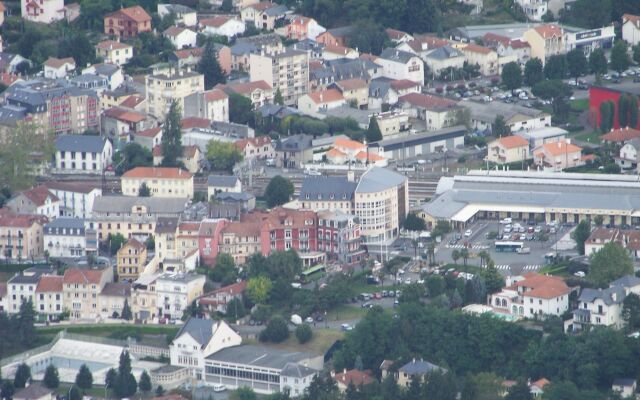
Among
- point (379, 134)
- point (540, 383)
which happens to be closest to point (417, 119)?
point (379, 134)

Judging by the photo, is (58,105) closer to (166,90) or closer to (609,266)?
(166,90)

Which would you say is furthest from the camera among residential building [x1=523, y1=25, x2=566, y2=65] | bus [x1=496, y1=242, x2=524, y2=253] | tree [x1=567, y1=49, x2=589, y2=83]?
residential building [x1=523, y1=25, x2=566, y2=65]

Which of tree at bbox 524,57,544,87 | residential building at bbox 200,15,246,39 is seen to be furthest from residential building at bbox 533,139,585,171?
residential building at bbox 200,15,246,39

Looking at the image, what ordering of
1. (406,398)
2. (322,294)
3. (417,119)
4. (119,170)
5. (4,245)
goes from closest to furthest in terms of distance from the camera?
1. (406,398)
2. (322,294)
3. (4,245)
4. (119,170)
5. (417,119)

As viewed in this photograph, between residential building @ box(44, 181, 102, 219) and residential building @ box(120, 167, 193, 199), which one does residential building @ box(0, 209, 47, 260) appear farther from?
residential building @ box(120, 167, 193, 199)

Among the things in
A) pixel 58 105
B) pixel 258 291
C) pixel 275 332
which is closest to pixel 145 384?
pixel 275 332

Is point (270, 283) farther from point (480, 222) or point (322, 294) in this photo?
point (480, 222)
